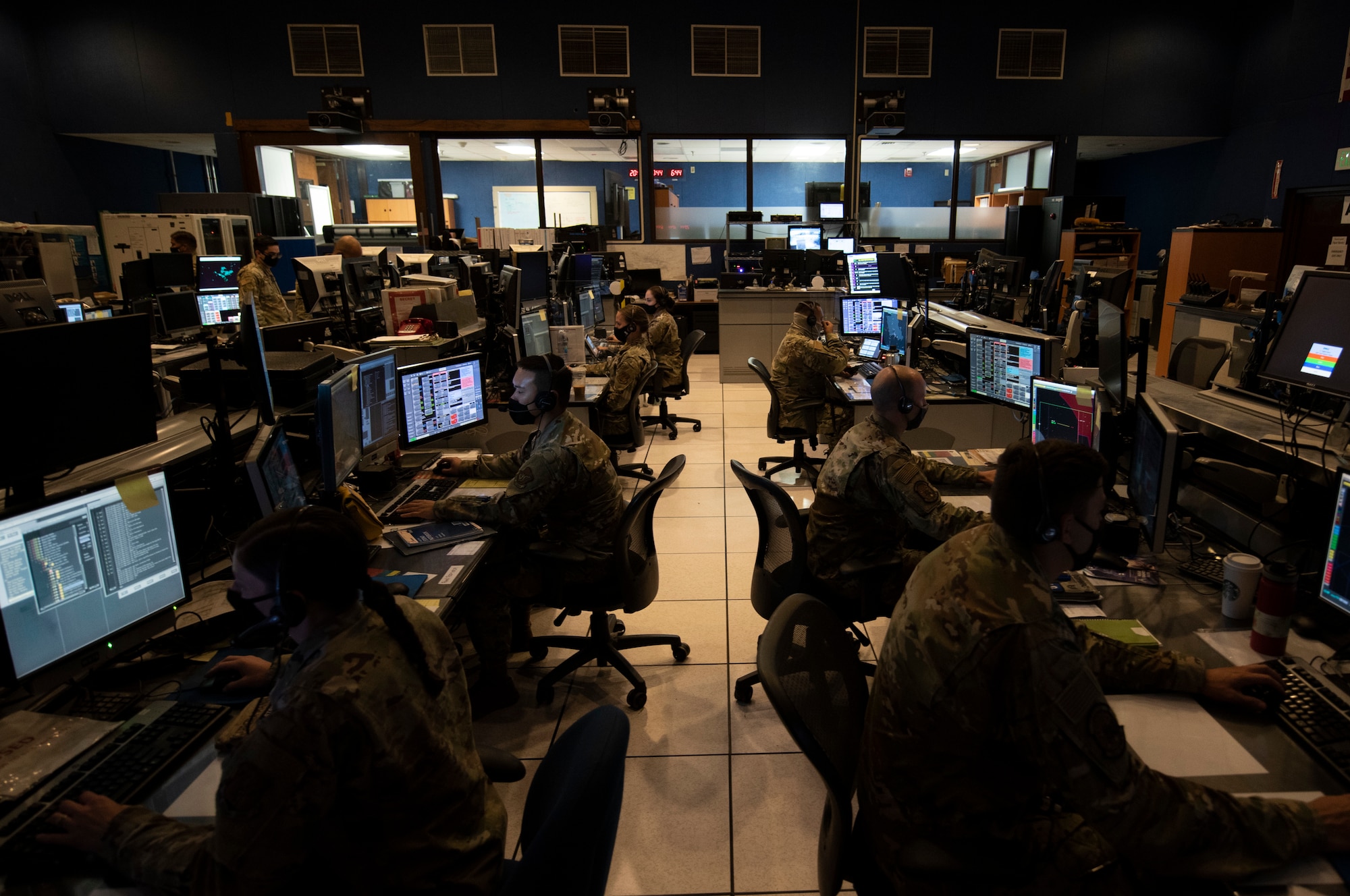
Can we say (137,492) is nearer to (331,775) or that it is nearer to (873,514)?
(331,775)

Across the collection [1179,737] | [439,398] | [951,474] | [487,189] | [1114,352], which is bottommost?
[1179,737]

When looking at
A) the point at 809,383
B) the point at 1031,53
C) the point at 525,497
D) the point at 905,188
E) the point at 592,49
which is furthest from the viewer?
the point at 905,188

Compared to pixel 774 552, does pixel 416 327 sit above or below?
above

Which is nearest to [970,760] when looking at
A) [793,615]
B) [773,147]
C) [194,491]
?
[793,615]

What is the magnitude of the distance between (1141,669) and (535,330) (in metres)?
4.41

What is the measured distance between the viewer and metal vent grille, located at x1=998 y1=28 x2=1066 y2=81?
10594 millimetres

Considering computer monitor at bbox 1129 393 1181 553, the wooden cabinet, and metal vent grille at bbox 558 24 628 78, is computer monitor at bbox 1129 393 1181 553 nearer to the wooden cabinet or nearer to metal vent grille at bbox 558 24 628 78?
the wooden cabinet

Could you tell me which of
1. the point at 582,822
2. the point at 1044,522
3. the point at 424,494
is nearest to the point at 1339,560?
the point at 1044,522

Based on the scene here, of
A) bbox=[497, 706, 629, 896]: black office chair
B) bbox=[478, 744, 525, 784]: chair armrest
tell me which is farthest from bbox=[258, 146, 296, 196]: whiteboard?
bbox=[497, 706, 629, 896]: black office chair

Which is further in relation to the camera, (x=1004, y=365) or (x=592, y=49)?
(x=592, y=49)

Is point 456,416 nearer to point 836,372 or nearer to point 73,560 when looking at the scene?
point 73,560

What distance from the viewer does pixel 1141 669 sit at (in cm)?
178

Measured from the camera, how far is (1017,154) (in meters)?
12.2

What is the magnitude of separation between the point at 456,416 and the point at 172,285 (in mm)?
5027
